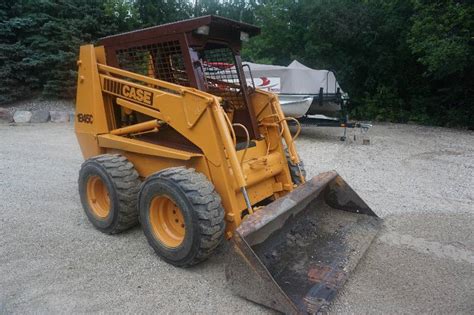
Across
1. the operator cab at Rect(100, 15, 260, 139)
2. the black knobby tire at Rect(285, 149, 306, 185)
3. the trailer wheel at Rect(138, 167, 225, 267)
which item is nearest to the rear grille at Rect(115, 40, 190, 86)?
the operator cab at Rect(100, 15, 260, 139)

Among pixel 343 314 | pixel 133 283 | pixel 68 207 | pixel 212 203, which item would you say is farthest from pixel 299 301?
pixel 68 207

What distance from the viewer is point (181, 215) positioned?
3285 millimetres

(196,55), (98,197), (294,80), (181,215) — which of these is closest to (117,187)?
(98,197)

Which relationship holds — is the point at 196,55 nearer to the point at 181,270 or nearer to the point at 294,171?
the point at 294,171

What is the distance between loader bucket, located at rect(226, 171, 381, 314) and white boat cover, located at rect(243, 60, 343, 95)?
21.9ft

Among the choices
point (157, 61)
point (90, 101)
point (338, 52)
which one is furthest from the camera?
point (338, 52)

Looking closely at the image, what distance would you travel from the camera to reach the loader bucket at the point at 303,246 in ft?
8.73

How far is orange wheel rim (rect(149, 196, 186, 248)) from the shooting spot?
3.37 metres

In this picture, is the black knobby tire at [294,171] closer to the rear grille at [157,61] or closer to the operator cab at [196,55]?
the operator cab at [196,55]

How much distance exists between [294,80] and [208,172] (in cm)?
746

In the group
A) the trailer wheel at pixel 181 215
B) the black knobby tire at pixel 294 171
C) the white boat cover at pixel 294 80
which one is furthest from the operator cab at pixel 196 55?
the white boat cover at pixel 294 80

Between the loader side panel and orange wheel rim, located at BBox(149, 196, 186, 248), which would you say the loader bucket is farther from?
the loader side panel

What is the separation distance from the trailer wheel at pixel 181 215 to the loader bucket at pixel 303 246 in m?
0.32

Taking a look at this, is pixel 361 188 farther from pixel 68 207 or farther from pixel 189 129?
pixel 68 207
